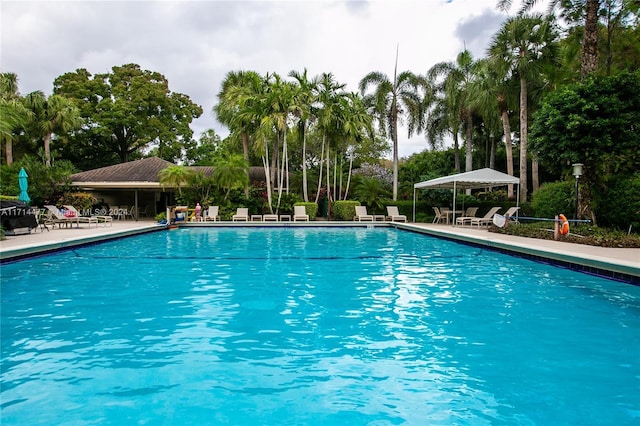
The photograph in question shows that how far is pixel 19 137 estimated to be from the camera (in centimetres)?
2925

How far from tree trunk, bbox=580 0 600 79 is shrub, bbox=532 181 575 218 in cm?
374

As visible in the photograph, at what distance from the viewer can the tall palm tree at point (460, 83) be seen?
23.1 metres

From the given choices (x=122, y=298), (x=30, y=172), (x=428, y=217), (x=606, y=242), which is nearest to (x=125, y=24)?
(x=30, y=172)

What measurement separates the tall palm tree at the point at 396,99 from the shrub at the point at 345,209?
12.2 feet

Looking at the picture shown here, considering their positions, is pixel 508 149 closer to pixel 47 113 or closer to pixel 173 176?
pixel 173 176

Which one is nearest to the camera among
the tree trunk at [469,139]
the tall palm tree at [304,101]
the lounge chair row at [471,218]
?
the lounge chair row at [471,218]

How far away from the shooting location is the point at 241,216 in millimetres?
20297

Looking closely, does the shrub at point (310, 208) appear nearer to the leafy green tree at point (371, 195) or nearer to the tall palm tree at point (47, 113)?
the leafy green tree at point (371, 195)

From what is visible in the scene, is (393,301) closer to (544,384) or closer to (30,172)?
(544,384)

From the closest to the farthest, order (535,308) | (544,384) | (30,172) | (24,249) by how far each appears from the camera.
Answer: (544,384), (535,308), (24,249), (30,172)

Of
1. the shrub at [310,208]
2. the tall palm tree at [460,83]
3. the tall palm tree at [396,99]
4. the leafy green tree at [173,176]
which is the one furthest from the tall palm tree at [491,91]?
the leafy green tree at [173,176]

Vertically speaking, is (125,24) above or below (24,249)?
above

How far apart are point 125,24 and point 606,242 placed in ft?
61.1

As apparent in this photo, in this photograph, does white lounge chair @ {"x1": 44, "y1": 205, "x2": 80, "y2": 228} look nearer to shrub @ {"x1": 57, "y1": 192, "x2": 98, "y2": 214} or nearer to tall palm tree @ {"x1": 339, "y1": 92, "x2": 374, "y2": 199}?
shrub @ {"x1": 57, "y1": 192, "x2": 98, "y2": 214}
